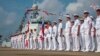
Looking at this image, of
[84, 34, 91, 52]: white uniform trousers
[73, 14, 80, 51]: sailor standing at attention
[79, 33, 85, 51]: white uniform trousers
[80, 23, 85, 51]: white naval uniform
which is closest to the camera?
[84, 34, 91, 52]: white uniform trousers

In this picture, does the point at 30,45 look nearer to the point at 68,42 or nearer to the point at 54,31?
the point at 54,31

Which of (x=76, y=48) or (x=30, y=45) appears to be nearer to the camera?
(x=76, y=48)

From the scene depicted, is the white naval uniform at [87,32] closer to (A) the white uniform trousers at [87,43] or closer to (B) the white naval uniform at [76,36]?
(A) the white uniform trousers at [87,43]

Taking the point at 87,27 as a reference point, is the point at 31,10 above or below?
above

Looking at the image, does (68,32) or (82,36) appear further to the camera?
(68,32)

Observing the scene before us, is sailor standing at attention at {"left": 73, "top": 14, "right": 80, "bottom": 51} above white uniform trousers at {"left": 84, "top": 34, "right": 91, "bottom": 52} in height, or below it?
above

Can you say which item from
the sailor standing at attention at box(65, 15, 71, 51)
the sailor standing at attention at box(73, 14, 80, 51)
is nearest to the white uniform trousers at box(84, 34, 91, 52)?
the sailor standing at attention at box(73, 14, 80, 51)

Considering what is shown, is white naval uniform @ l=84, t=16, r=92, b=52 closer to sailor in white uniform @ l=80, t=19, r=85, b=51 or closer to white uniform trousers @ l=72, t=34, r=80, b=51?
sailor in white uniform @ l=80, t=19, r=85, b=51

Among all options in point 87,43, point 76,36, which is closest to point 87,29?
point 87,43

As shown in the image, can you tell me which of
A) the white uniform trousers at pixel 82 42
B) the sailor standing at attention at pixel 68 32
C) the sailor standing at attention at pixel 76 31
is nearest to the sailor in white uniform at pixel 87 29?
the white uniform trousers at pixel 82 42

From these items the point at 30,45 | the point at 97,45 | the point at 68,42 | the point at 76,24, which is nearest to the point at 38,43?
the point at 30,45

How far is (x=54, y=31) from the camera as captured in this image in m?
23.6

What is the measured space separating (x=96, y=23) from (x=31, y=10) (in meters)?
51.7

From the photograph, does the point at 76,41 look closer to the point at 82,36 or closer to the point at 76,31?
the point at 76,31
